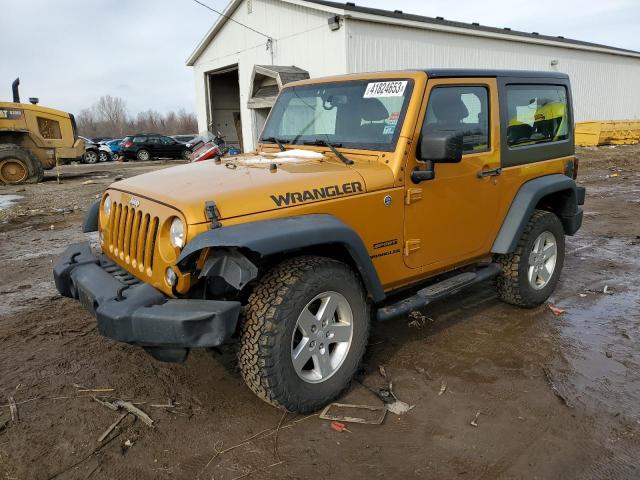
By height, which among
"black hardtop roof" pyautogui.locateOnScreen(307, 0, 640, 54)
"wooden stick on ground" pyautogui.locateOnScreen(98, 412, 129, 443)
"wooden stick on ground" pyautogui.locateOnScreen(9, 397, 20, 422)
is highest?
"black hardtop roof" pyautogui.locateOnScreen(307, 0, 640, 54)

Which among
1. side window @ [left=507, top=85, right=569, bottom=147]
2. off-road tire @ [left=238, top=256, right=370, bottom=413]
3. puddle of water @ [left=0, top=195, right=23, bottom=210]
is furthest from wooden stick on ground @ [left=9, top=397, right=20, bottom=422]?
puddle of water @ [left=0, top=195, right=23, bottom=210]

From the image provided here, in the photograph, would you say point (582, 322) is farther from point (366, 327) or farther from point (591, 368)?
point (366, 327)

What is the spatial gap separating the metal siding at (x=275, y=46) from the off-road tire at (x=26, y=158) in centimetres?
826

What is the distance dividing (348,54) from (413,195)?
13.5m

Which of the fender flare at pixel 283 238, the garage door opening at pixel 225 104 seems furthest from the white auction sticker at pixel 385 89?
the garage door opening at pixel 225 104

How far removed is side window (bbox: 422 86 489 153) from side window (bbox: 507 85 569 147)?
314 mm

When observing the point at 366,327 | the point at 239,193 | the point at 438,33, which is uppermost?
the point at 438,33

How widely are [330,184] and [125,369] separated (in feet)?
6.56

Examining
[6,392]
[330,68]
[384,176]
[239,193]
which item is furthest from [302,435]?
[330,68]

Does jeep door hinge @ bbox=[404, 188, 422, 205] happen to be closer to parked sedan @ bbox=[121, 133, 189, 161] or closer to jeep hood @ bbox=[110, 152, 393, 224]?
jeep hood @ bbox=[110, 152, 393, 224]

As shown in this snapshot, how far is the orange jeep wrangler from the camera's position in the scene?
9.00ft

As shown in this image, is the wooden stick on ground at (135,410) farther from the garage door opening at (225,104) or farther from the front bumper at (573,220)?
the garage door opening at (225,104)

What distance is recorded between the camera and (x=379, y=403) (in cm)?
324

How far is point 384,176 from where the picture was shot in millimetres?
3375
